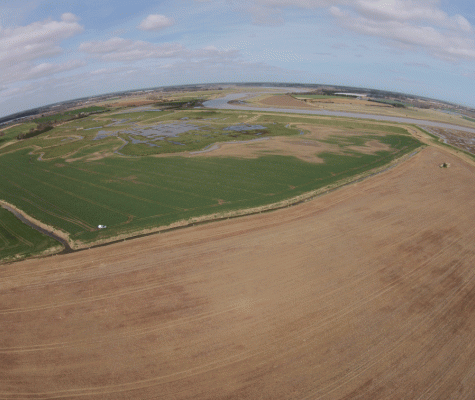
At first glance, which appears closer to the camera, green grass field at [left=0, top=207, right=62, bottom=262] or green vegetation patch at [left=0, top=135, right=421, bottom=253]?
green grass field at [left=0, top=207, right=62, bottom=262]

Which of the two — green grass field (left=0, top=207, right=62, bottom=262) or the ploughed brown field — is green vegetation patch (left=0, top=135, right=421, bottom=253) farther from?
the ploughed brown field

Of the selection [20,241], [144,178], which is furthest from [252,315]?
[144,178]

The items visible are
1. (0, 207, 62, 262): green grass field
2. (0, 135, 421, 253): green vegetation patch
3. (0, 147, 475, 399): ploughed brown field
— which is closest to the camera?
(0, 147, 475, 399): ploughed brown field

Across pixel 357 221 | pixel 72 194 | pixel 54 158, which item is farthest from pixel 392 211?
pixel 54 158

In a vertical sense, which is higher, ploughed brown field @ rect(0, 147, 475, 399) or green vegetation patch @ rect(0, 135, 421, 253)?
green vegetation patch @ rect(0, 135, 421, 253)

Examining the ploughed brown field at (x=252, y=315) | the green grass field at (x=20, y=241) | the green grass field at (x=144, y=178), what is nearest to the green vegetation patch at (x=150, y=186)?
the green grass field at (x=144, y=178)

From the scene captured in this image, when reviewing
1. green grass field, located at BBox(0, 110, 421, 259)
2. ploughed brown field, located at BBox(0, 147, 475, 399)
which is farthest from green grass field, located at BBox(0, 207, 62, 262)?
ploughed brown field, located at BBox(0, 147, 475, 399)
